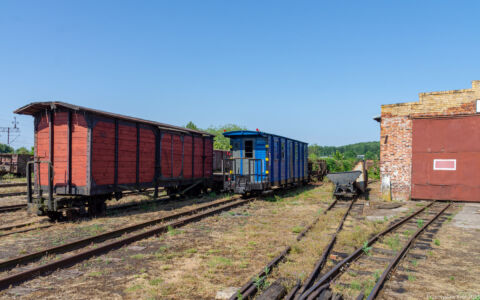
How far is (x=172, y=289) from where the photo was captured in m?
4.96

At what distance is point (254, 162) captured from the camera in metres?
15.8

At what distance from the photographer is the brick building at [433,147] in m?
14.5

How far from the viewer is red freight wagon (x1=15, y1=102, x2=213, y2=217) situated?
10.3m

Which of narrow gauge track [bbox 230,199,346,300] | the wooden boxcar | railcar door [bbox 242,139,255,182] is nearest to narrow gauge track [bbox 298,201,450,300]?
narrow gauge track [bbox 230,199,346,300]

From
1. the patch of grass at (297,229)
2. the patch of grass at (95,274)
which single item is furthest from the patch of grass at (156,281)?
the patch of grass at (297,229)

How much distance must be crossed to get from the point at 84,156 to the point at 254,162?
26.0 feet

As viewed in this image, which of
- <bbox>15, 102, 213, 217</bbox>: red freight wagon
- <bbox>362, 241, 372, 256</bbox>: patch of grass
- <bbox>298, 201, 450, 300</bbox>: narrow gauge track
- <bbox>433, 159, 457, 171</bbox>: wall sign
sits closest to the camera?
<bbox>298, 201, 450, 300</bbox>: narrow gauge track

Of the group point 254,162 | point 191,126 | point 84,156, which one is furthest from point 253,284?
point 191,126

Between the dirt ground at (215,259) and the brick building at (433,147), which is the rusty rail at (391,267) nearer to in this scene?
the dirt ground at (215,259)

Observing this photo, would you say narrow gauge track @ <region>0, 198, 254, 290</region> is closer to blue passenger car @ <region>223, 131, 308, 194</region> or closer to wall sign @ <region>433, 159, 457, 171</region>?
blue passenger car @ <region>223, 131, 308, 194</region>

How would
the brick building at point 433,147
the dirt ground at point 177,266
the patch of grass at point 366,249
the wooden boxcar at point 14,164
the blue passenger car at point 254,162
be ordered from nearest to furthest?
the dirt ground at point 177,266, the patch of grass at point 366,249, the brick building at point 433,147, the blue passenger car at point 254,162, the wooden boxcar at point 14,164

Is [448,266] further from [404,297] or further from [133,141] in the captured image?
[133,141]

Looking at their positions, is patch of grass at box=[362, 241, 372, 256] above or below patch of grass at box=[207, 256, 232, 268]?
above

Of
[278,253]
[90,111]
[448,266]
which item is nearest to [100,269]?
[278,253]
